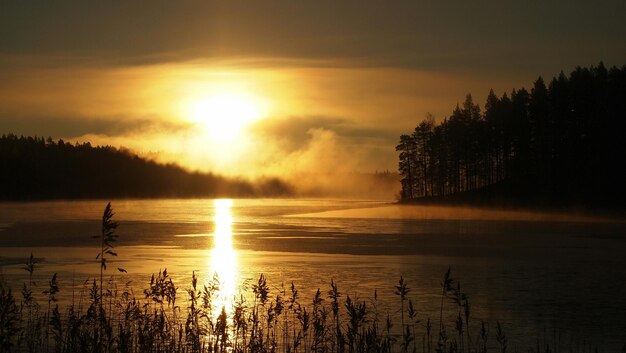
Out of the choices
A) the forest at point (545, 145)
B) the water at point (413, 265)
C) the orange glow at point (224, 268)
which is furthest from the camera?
the forest at point (545, 145)

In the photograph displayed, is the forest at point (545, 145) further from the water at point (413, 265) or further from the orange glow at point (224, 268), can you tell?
the orange glow at point (224, 268)

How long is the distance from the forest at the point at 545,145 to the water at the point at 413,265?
129ft

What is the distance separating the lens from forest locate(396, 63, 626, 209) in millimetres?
106062

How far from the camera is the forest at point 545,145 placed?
106062mm

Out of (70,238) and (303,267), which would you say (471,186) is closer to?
(70,238)

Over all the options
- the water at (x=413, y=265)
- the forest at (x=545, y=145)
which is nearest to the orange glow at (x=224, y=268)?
the water at (x=413, y=265)

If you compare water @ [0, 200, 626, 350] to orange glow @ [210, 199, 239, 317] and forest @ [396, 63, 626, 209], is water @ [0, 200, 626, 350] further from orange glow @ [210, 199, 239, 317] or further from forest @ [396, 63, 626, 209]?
forest @ [396, 63, 626, 209]

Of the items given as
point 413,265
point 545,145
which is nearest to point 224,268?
point 413,265

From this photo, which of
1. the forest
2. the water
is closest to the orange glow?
the water

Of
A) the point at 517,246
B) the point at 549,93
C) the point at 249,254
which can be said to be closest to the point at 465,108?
the point at 549,93

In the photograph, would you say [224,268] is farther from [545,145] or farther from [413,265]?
[545,145]

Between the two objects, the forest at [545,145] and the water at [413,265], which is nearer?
the water at [413,265]

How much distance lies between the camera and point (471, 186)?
139375 millimetres

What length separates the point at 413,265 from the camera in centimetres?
3822
